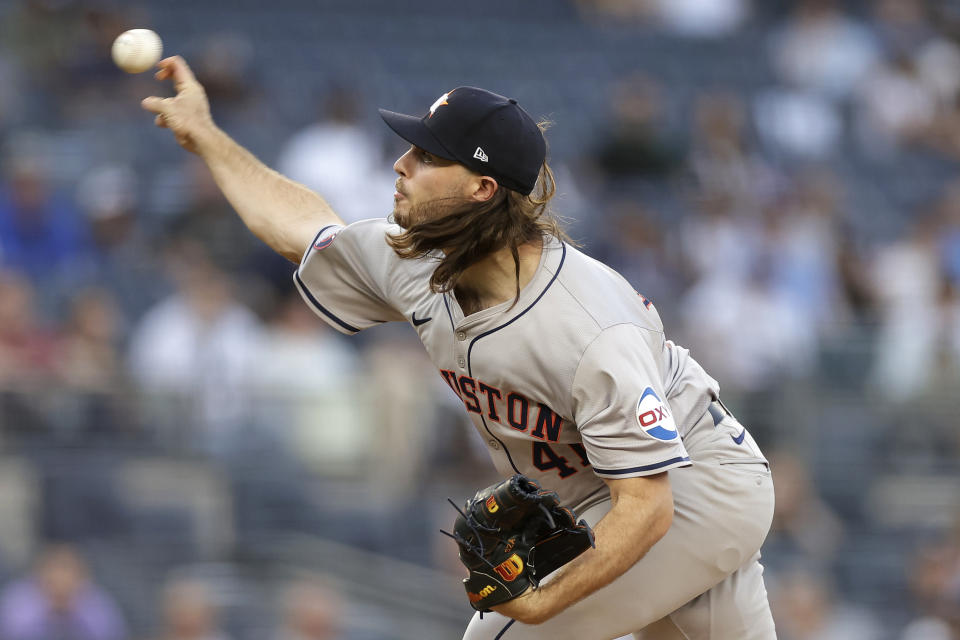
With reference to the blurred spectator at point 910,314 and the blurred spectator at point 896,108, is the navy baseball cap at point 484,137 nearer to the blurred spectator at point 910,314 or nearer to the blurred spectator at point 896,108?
the blurred spectator at point 910,314

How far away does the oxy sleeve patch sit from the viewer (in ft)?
10.6

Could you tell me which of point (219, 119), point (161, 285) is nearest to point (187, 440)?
point (161, 285)

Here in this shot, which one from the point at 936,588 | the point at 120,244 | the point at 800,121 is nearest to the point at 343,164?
the point at 120,244

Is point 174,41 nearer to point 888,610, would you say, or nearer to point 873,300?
point 873,300

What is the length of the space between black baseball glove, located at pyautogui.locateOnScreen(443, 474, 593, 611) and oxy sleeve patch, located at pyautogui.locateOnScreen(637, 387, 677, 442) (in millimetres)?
260

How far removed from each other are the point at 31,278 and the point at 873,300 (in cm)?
566

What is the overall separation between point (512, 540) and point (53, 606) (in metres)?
4.58

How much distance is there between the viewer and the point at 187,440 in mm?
7840

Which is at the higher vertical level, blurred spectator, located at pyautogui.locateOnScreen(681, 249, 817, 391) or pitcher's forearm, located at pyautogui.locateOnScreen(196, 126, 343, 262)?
pitcher's forearm, located at pyautogui.locateOnScreen(196, 126, 343, 262)

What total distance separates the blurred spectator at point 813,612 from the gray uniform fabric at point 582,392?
4.42 m

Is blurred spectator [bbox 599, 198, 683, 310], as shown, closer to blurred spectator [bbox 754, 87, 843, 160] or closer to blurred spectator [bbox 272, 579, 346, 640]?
blurred spectator [bbox 754, 87, 843, 160]

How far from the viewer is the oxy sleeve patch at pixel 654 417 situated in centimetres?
324

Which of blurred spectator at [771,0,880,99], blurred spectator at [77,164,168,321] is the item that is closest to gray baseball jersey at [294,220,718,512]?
blurred spectator at [77,164,168,321]

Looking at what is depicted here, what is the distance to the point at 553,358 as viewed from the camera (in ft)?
10.8
